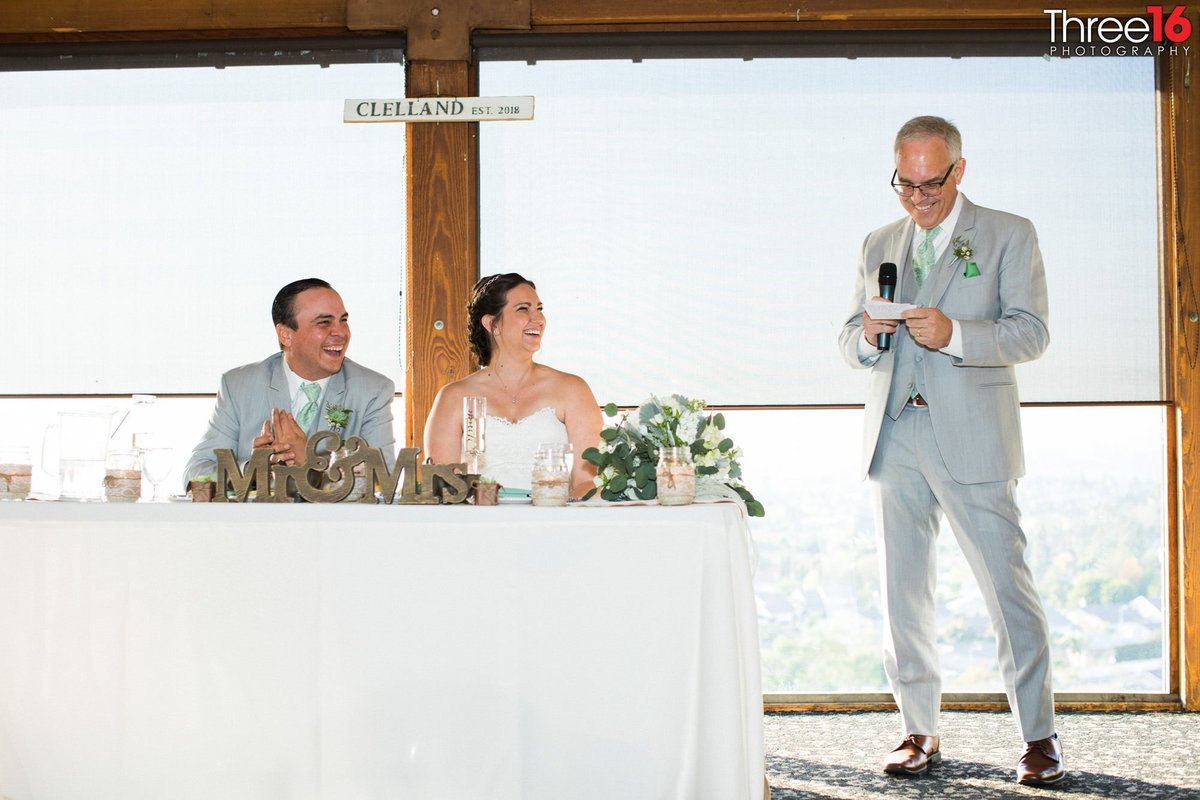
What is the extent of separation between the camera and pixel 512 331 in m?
3.83

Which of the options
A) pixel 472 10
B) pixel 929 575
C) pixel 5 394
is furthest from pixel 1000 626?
pixel 5 394

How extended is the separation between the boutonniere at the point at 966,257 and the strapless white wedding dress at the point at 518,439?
1.33 m

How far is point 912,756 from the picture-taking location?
3424mm

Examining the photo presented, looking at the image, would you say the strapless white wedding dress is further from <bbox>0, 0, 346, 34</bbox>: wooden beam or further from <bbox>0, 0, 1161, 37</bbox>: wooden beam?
<bbox>0, 0, 346, 34</bbox>: wooden beam

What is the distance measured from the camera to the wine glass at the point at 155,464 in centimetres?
260

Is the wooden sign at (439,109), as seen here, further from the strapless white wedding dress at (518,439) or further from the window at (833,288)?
the strapless white wedding dress at (518,439)

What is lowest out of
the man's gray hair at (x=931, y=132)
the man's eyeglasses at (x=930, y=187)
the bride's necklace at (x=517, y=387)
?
the bride's necklace at (x=517, y=387)

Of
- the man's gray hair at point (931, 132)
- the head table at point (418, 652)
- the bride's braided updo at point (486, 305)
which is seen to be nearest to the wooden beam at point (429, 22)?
the bride's braided updo at point (486, 305)

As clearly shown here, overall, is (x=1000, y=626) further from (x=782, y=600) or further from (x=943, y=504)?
(x=782, y=600)

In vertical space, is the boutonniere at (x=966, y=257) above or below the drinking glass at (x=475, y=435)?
above

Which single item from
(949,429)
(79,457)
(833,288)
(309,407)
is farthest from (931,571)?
(79,457)

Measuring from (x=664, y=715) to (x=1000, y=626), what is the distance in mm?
1526

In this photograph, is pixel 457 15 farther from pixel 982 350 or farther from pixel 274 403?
pixel 982 350

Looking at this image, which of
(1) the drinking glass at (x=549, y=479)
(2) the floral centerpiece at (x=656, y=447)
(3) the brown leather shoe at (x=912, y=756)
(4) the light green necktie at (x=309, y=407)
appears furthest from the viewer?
(4) the light green necktie at (x=309, y=407)
